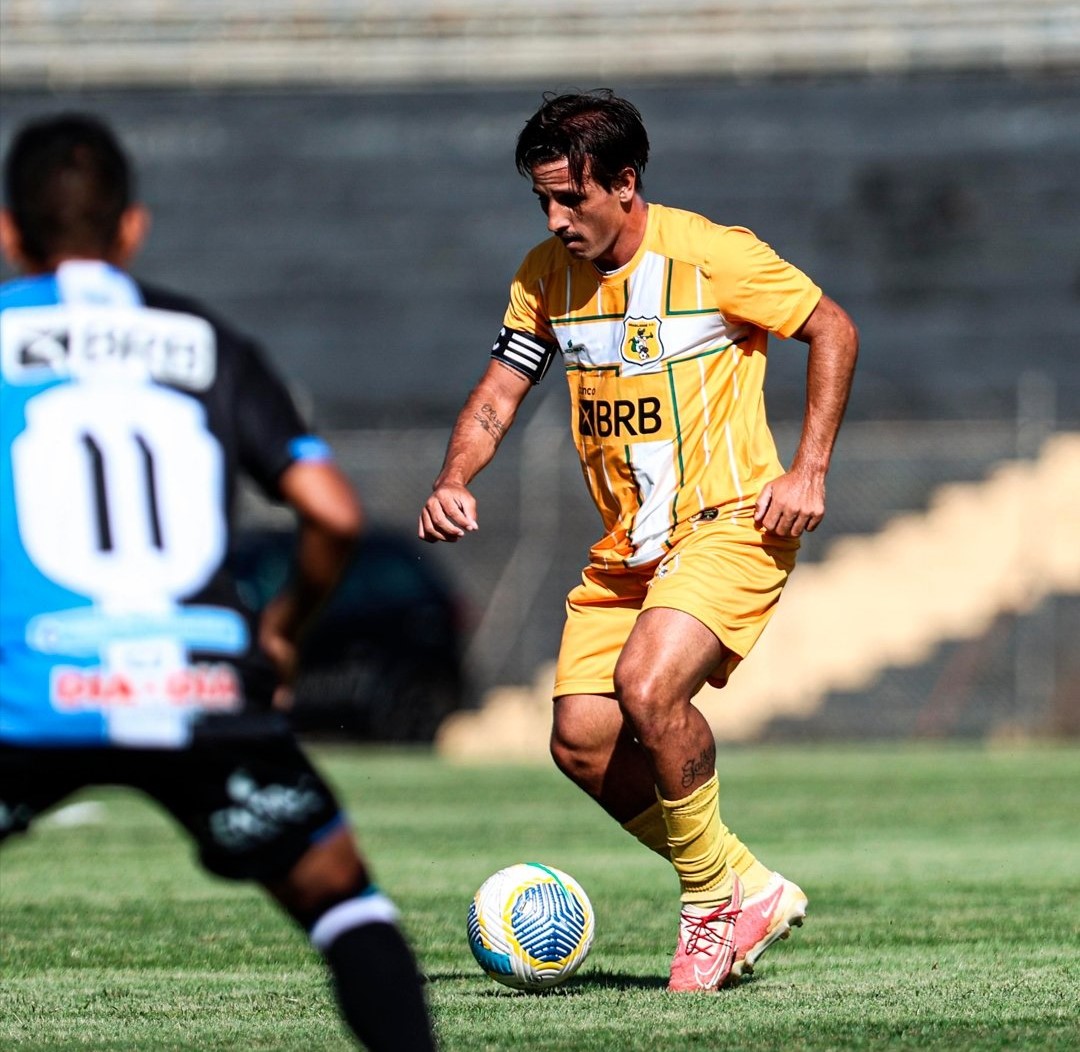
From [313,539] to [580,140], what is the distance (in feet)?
7.86

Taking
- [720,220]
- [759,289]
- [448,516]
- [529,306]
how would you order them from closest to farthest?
[448,516]
[759,289]
[529,306]
[720,220]

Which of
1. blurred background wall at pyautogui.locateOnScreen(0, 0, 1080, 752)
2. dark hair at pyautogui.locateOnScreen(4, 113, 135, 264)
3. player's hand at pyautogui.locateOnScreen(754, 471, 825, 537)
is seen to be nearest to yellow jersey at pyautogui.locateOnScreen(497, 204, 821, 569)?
player's hand at pyautogui.locateOnScreen(754, 471, 825, 537)

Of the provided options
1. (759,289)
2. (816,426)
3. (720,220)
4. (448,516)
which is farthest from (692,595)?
(720,220)

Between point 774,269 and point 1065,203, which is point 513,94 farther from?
point 774,269

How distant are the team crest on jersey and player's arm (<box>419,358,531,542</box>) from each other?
0.30m

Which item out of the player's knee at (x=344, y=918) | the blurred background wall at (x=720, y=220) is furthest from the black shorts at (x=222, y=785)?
the blurred background wall at (x=720, y=220)

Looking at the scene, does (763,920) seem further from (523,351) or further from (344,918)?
(344,918)

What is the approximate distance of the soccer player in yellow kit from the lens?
5.98 meters

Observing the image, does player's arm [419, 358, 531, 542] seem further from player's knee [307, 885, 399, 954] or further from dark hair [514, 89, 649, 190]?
player's knee [307, 885, 399, 954]

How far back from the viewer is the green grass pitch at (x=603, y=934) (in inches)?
212

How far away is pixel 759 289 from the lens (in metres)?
6.12

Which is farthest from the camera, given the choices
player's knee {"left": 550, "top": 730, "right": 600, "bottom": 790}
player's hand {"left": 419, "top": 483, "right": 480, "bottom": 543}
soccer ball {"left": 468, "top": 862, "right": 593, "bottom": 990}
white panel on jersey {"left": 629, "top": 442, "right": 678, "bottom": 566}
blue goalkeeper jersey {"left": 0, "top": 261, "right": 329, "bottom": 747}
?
player's knee {"left": 550, "top": 730, "right": 600, "bottom": 790}

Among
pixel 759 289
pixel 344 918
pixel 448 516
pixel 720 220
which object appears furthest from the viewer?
pixel 720 220

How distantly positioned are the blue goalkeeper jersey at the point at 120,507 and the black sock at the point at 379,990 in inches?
17.2
